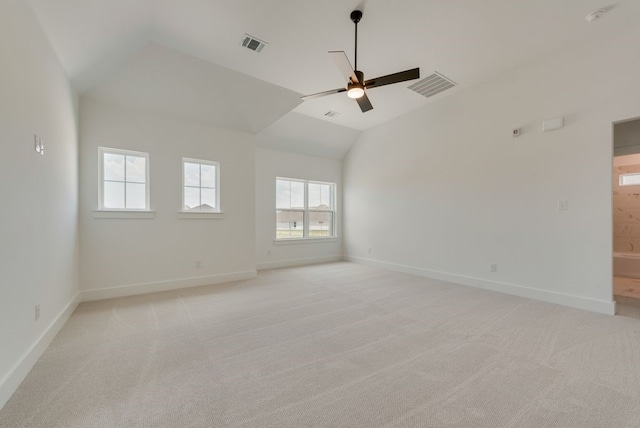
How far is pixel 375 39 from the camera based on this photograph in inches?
119

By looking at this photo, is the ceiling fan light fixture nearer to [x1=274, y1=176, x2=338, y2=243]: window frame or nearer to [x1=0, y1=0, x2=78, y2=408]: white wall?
[x1=0, y1=0, x2=78, y2=408]: white wall

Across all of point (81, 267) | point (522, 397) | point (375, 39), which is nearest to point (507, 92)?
point (375, 39)

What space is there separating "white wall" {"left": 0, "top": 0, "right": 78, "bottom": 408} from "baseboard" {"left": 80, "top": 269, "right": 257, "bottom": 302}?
2.36 feet

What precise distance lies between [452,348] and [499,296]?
205cm

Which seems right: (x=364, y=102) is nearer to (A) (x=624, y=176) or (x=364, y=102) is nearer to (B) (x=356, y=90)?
(B) (x=356, y=90)

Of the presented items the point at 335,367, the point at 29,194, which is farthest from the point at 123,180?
the point at 335,367

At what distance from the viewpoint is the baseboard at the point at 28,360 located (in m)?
1.60

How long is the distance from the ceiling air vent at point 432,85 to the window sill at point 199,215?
3.87 metres

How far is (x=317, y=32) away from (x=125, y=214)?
3543 millimetres

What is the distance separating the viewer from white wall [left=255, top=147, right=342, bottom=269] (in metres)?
5.71

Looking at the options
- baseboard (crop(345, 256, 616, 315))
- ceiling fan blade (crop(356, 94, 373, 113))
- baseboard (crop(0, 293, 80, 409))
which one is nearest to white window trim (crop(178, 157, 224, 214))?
baseboard (crop(0, 293, 80, 409))

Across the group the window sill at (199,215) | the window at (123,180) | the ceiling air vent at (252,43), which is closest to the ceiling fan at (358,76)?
the ceiling air vent at (252,43)

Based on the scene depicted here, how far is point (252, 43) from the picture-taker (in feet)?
10.0

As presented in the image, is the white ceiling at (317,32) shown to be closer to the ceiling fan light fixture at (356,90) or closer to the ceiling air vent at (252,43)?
the ceiling air vent at (252,43)
